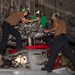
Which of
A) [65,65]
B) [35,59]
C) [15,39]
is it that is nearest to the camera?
[35,59]

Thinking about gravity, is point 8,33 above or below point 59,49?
above

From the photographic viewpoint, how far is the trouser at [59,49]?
5662 millimetres

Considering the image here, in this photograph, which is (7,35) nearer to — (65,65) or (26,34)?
(26,34)

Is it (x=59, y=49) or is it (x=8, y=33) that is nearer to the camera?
(x=59, y=49)

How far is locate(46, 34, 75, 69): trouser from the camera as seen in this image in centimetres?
566

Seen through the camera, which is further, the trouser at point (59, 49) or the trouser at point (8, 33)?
the trouser at point (8, 33)

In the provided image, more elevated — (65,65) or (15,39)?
(15,39)

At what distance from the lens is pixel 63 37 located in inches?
237

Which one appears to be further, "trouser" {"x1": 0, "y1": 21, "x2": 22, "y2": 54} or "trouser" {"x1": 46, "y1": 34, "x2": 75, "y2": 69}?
"trouser" {"x1": 0, "y1": 21, "x2": 22, "y2": 54}

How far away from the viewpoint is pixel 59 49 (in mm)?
5863

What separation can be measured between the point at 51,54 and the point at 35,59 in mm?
432

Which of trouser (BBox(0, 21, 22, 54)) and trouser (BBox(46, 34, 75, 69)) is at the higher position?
trouser (BBox(0, 21, 22, 54))

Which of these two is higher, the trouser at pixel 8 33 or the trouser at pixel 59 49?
the trouser at pixel 8 33

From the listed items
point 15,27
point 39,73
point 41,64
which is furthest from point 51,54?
point 15,27
